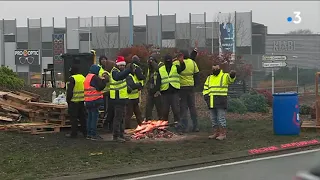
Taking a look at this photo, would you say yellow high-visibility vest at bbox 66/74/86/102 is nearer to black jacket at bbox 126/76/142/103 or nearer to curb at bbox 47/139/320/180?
black jacket at bbox 126/76/142/103

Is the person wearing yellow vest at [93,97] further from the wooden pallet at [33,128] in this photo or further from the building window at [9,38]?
the building window at [9,38]

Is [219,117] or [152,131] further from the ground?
[219,117]

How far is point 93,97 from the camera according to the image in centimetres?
1208

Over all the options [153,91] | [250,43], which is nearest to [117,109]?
[153,91]

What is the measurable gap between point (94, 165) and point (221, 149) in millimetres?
3171

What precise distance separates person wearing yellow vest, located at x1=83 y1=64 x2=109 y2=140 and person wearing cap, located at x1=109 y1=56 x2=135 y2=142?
285 mm

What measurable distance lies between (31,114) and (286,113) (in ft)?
22.4

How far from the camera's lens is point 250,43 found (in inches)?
2491

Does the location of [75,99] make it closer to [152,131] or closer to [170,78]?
[152,131]

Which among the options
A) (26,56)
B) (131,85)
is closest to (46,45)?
(26,56)

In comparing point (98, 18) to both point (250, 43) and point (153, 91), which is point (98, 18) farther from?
Answer: point (153, 91)

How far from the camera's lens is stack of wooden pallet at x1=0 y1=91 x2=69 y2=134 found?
12.8 m

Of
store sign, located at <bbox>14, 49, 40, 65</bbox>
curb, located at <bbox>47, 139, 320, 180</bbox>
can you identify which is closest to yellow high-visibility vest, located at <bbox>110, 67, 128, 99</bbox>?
curb, located at <bbox>47, 139, 320, 180</bbox>

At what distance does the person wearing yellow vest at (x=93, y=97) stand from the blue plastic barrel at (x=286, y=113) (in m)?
4.55
